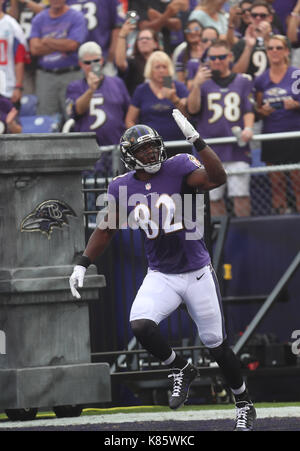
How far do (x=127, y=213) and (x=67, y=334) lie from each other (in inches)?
62.6

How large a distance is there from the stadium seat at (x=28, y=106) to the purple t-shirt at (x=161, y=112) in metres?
1.93

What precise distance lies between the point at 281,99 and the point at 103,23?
2755mm

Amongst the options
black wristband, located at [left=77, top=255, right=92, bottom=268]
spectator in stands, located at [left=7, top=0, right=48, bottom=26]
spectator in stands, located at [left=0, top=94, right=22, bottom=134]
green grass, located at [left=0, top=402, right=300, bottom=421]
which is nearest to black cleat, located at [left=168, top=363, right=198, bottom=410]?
black wristband, located at [left=77, top=255, right=92, bottom=268]

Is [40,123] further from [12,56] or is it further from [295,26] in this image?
[295,26]

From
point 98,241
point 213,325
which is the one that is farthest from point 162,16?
point 213,325

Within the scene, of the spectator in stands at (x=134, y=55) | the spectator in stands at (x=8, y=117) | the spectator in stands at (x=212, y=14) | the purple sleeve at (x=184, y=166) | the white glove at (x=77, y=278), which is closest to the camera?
the purple sleeve at (x=184, y=166)

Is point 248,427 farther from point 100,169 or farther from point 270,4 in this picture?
point 270,4

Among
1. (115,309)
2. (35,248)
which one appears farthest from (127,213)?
(115,309)

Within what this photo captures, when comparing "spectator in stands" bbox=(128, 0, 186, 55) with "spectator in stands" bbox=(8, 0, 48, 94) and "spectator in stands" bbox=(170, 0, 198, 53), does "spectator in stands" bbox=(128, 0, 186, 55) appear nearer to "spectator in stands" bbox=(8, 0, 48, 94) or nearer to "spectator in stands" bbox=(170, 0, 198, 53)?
"spectator in stands" bbox=(170, 0, 198, 53)

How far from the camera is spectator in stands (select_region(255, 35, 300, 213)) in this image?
11.2m

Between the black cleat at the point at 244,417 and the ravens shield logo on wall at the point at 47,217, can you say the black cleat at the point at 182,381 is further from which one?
the ravens shield logo on wall at the point at 47,217

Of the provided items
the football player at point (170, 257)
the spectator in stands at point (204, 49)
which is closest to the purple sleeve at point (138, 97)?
the spectator in stands at point (204, 49)

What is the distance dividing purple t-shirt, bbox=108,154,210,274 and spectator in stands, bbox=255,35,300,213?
3.87 m

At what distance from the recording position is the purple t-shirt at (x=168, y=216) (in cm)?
732
